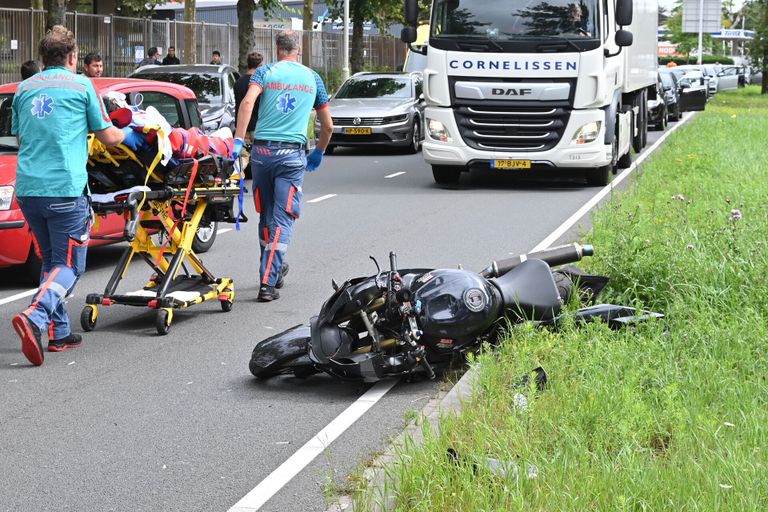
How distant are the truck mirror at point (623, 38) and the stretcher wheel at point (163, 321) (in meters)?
11.4

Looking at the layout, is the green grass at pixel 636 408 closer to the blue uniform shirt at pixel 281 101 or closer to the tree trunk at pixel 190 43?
the blue uniform shirt at pixel 281 101

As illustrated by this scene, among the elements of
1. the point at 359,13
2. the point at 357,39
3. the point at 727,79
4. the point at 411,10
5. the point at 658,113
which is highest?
the point at 359,13

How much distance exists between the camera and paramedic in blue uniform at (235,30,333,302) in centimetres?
985

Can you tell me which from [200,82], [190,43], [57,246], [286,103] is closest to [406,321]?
[57,246]

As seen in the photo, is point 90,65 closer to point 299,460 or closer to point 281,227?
point 281,227

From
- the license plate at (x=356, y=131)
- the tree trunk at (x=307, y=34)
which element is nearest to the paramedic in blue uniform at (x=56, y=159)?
the license plate at (x=356, y=131)

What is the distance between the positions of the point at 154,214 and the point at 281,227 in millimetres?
1148

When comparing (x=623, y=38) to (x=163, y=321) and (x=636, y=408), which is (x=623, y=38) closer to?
(x=163, y=321)

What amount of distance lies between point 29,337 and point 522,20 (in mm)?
11702

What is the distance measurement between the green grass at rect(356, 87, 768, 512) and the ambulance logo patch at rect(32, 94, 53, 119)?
3042mm

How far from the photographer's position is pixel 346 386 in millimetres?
7113

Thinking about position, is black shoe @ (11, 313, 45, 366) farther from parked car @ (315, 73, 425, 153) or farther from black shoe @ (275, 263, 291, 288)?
parked car @ (315, 73, 425, 153)

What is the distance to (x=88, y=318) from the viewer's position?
8633mm

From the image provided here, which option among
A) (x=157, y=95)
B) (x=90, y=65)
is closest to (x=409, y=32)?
(x=90, y=65)
